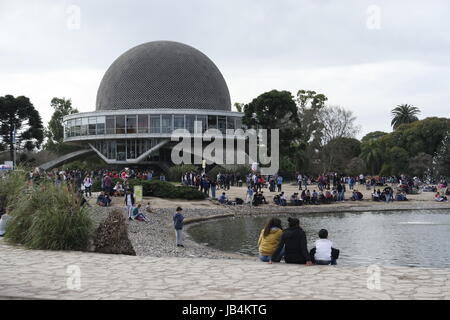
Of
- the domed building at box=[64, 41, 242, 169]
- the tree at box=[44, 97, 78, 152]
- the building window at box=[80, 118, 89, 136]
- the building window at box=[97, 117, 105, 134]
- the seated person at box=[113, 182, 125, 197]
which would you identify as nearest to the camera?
the seated person at box=[113, 182, 125, 197]

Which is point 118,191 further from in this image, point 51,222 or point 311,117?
point 311,117

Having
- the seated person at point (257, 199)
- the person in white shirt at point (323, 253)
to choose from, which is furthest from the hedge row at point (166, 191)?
the person in white shirt at point (323, 253)

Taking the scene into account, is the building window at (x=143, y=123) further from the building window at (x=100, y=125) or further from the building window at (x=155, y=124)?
the building window at (x=100, y=125)

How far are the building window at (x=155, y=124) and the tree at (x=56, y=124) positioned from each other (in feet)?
54.6

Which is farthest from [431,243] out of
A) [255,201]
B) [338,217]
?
[255,201]

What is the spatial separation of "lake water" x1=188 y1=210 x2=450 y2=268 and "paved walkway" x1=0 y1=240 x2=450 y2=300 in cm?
370

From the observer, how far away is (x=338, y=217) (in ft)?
64.5

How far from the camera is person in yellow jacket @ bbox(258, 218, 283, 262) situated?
7664 millimetres

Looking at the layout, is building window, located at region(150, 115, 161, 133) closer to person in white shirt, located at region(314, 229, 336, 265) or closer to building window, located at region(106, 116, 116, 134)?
building window, located at region(106, 116, 116, 134)

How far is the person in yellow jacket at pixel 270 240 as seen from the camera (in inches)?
302

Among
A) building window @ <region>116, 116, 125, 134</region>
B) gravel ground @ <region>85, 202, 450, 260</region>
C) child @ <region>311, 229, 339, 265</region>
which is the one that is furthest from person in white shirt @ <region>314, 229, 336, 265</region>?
building window @ <region>116, 116, 125, 134</region>

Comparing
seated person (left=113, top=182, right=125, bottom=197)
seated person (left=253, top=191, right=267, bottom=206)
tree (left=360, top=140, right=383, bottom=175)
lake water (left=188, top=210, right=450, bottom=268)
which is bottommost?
lake water (left=188, top=210, right=450, bottom=268)

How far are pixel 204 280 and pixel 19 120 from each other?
34595 millimetres
